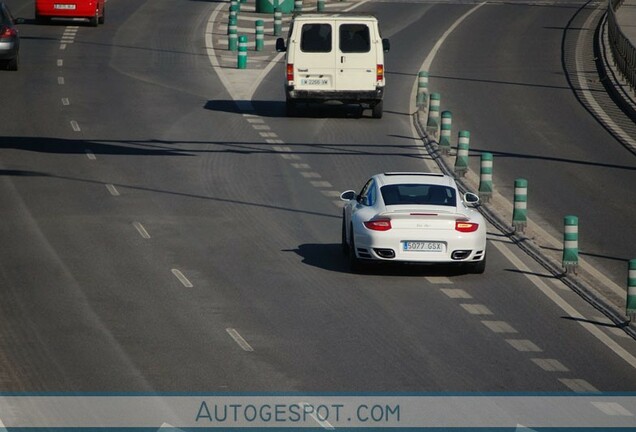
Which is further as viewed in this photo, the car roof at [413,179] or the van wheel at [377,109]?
the van wheel at [377,109]

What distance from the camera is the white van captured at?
36.8 m

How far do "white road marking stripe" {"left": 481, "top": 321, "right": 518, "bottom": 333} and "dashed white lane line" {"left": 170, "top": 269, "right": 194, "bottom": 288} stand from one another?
153 inches

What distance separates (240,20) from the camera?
59312 millimetres

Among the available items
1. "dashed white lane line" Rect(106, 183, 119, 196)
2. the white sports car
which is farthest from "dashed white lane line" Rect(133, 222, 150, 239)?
the white sports car

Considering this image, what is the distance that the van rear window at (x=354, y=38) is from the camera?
3700 centimetres

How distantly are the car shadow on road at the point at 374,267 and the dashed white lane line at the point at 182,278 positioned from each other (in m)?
1.83

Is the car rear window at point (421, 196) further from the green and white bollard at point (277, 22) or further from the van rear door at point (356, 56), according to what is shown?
the green and white bollard at point (277, 22)

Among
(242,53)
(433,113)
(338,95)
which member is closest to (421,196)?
(433,113)

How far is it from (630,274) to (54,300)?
6.55 m

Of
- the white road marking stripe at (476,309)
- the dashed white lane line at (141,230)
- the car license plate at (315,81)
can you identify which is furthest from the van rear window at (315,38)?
the white road marking stripe at (476,309)

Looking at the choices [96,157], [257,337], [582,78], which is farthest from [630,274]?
[582,78]

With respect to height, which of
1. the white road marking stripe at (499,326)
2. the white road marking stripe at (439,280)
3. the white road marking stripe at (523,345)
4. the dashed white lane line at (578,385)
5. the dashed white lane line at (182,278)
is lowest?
the white road marking stripe at (439,280)

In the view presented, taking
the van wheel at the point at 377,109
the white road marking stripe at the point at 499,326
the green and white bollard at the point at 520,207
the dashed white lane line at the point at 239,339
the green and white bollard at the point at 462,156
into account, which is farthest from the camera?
the van wheel at the point at 377,109

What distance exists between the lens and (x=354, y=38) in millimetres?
37094
